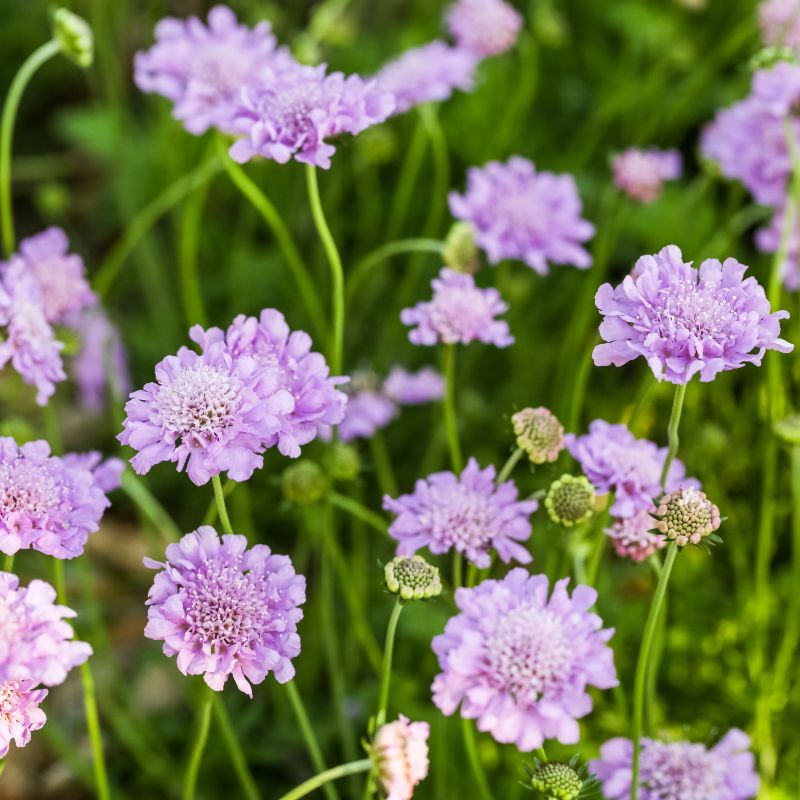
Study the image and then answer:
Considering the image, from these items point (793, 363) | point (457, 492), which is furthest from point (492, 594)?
point (793, 363)

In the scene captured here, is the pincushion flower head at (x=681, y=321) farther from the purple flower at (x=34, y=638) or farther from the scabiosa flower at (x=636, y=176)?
the scabiosa flower at (x=636, y=176)

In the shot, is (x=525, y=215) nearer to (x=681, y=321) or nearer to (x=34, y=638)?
(x=681, y=321)

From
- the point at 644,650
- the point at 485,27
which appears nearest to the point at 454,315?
the point at 644,650

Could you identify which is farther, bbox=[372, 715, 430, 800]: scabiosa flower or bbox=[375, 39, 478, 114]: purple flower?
bbox=[375, 39, 478, 114]: purple flower

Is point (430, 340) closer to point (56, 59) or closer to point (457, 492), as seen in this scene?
point (457, 492)

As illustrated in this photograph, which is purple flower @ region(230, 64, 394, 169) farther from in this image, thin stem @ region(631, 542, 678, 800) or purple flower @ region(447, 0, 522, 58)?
purple flower @ region(447, 0, 522, 58)

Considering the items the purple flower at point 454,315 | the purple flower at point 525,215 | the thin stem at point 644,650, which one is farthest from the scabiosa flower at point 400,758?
the purple flower at point 525,215

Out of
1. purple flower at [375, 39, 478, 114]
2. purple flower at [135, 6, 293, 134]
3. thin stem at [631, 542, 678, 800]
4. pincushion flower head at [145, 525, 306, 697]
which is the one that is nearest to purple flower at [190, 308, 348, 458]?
pincushion flower head at [145, 525, 306, 697]
